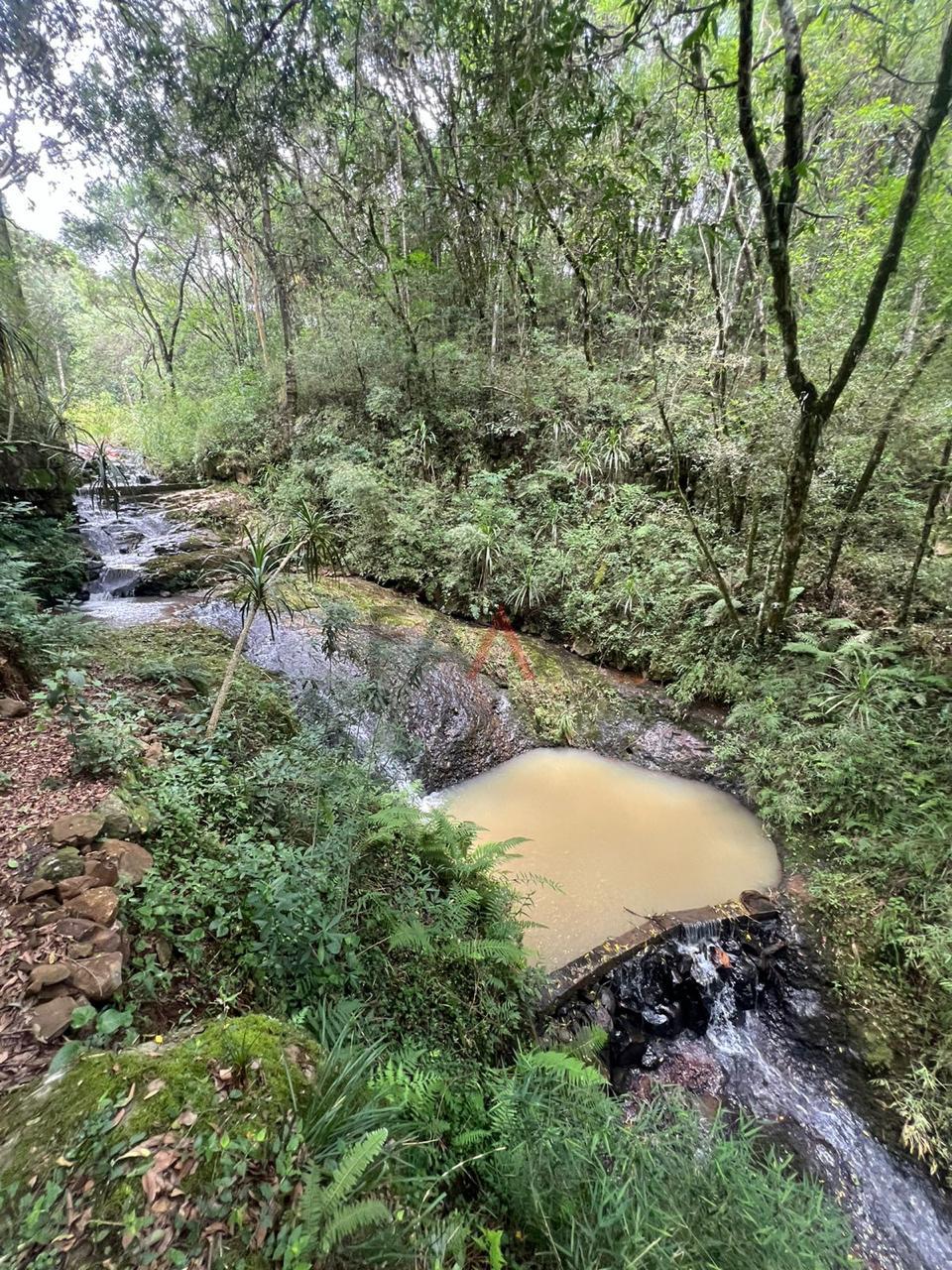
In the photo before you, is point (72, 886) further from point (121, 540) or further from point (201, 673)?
point (121, 540)

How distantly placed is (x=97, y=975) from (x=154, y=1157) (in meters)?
0.73

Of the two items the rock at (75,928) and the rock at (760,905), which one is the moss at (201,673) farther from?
the rock at (760,905)

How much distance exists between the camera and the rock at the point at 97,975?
187 centimetres

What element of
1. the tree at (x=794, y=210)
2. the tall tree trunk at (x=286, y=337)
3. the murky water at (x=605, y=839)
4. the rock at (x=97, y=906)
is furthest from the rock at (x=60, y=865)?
the tall tree trunk at (x=286, y=337)

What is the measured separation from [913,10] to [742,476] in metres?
4.03

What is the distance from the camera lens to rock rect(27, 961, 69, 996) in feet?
5.98

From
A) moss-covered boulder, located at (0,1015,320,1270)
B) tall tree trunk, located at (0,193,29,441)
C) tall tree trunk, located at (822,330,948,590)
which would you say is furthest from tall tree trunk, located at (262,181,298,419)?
moss-covered boulder, located at (0,1015,320,1270)

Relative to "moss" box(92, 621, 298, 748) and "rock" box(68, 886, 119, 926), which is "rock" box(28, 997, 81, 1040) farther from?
"moss" box(92, 621, 298, 748)

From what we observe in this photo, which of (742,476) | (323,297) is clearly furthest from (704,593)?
(323,297)

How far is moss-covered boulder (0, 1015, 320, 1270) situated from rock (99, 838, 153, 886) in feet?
2.67

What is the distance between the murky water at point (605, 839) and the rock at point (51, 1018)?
2.98m

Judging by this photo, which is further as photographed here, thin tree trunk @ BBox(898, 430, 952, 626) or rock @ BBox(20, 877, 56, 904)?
thin tree trunk @ BBox(898, 430, 952, 626)

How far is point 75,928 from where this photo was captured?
6.72 ft

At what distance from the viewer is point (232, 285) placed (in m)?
19.8
